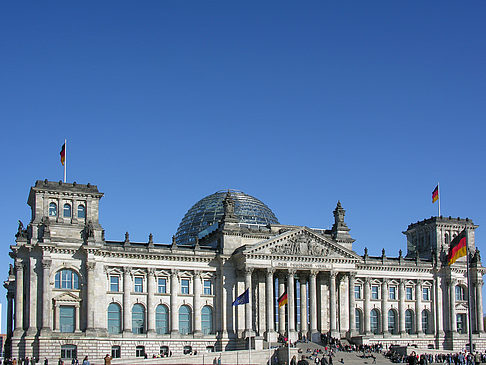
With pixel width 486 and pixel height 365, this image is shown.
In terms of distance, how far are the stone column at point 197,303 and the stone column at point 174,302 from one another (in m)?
2.20

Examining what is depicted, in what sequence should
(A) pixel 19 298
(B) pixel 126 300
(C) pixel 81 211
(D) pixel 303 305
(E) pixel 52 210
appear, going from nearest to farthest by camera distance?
(A) pixel 19 298 < (E) pixel 52 210 < (B) pixel 126 300 < (C) pixel 81 211 < (D) pixel 303 305

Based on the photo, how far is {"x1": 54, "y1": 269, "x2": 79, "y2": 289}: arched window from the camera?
82062 millimetres

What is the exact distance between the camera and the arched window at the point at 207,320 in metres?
89.9

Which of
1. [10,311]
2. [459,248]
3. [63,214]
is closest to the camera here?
[459,248]

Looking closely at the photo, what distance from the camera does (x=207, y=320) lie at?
90250 mm

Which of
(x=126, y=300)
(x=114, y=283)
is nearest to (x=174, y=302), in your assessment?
(x=126, y=300)

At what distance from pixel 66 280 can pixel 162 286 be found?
11509 millimetres

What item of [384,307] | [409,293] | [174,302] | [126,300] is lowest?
[384,307]

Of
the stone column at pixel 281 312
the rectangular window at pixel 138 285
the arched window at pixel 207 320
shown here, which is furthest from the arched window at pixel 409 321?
the rectangular window at pixel 138 285

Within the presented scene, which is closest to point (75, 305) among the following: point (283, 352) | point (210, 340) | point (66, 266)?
point (66, 266)

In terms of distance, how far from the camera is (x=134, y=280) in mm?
86875

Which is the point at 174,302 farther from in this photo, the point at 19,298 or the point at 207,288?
the point at 19,298

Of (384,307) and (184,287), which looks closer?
(184,287)

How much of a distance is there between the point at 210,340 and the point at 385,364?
21.1 m
